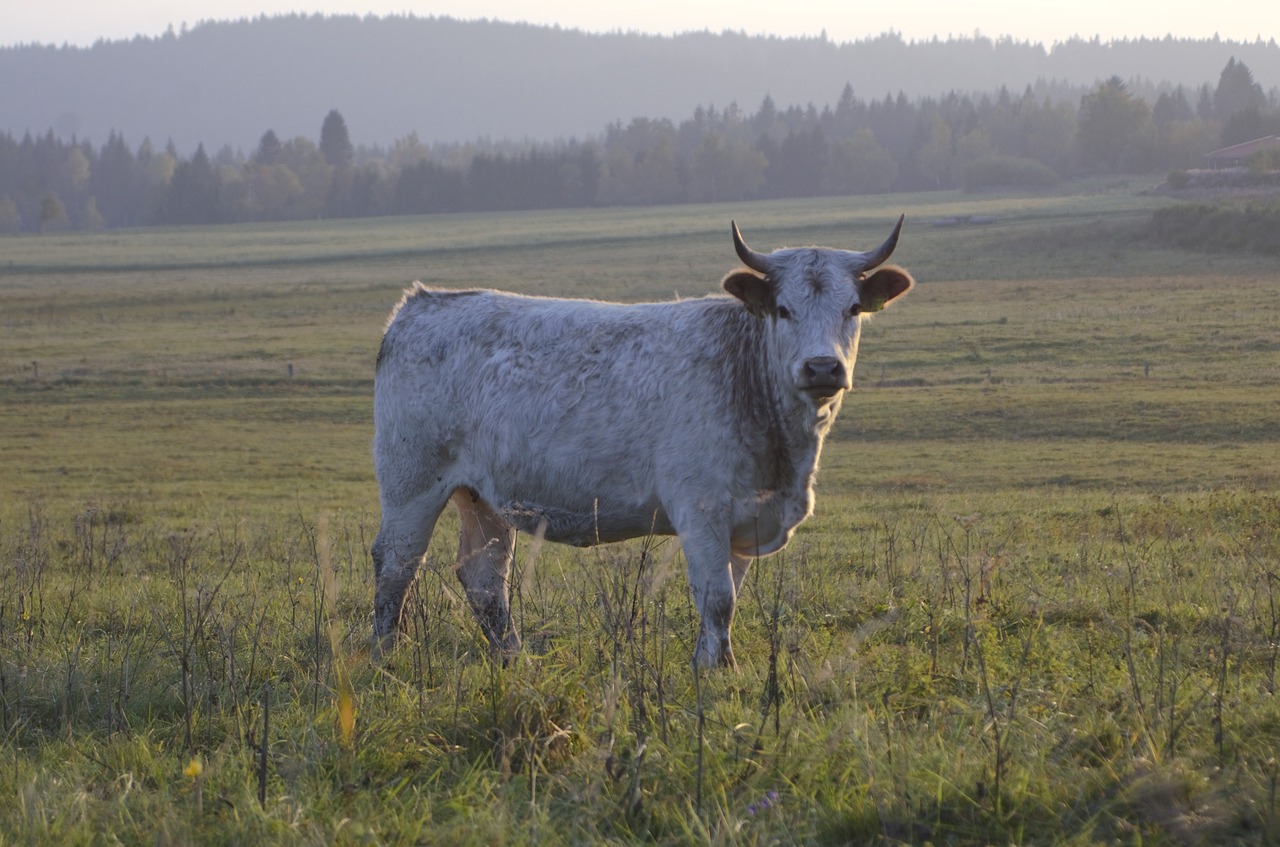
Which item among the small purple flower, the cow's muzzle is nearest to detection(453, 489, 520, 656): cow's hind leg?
the cow's muzzle

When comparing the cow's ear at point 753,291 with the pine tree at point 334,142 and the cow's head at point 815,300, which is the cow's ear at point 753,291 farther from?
the pine tree at point 334,142

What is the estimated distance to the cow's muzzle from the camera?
253 inches

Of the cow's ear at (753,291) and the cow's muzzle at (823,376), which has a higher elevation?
the cow's ear at (753,291)

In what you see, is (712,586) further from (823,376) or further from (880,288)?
(880,288)

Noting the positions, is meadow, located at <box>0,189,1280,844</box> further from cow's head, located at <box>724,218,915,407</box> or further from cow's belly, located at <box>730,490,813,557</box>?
cow's head, located at <box>724,218,915,407</box>

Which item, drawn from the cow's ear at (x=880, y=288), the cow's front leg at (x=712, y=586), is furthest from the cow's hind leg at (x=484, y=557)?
the cow's ear at (x=880, y=288)

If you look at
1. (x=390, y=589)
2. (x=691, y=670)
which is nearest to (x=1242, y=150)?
(x=390, y=589)

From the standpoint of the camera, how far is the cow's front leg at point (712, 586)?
21.2 feet

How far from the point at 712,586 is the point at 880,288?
79.2 inches

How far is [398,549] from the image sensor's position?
25.9ft

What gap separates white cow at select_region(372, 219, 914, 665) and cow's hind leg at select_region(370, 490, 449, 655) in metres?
0.01

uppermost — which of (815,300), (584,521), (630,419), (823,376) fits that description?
(815,300)

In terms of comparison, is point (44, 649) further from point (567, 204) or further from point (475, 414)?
point (567, 204)

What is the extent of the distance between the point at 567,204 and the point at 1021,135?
178 ft
